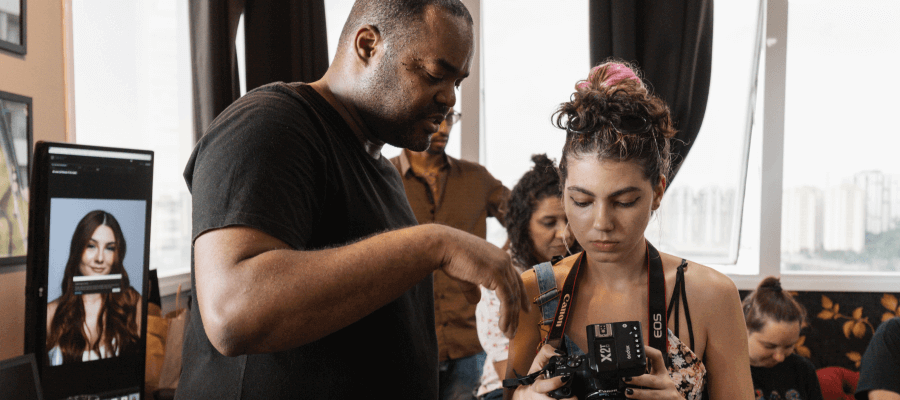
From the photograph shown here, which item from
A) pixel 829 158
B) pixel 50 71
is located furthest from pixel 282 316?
pixel 829 158

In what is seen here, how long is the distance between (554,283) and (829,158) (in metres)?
2.82

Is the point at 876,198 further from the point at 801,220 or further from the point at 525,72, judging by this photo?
the point at 525,72

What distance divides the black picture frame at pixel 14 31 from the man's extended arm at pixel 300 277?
6.05 feet

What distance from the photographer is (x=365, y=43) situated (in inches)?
41.8

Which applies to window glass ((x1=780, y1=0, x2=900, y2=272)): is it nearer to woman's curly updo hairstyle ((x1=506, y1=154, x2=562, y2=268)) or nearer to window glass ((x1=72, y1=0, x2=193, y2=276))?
woman's curly updo hairstyle ((x1=506, y1=154, x2=562, y2=268))

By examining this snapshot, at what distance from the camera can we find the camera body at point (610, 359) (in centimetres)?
106

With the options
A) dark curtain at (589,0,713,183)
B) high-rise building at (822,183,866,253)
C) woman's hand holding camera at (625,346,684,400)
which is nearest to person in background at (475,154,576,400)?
woman's hand holding camera at (625,346,684,400)

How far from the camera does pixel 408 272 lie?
0.74 meters

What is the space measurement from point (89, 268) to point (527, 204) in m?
1.56

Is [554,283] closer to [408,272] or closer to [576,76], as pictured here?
[408,272]

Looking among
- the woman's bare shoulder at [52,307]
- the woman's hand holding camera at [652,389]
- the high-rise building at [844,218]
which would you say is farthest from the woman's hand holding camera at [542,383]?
the high-rise building at [844,218]

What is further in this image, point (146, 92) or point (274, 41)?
point (274, 41)

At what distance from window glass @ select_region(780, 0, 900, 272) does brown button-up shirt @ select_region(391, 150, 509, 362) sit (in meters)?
1.78

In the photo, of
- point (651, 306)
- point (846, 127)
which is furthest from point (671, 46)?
point (651, 306)
